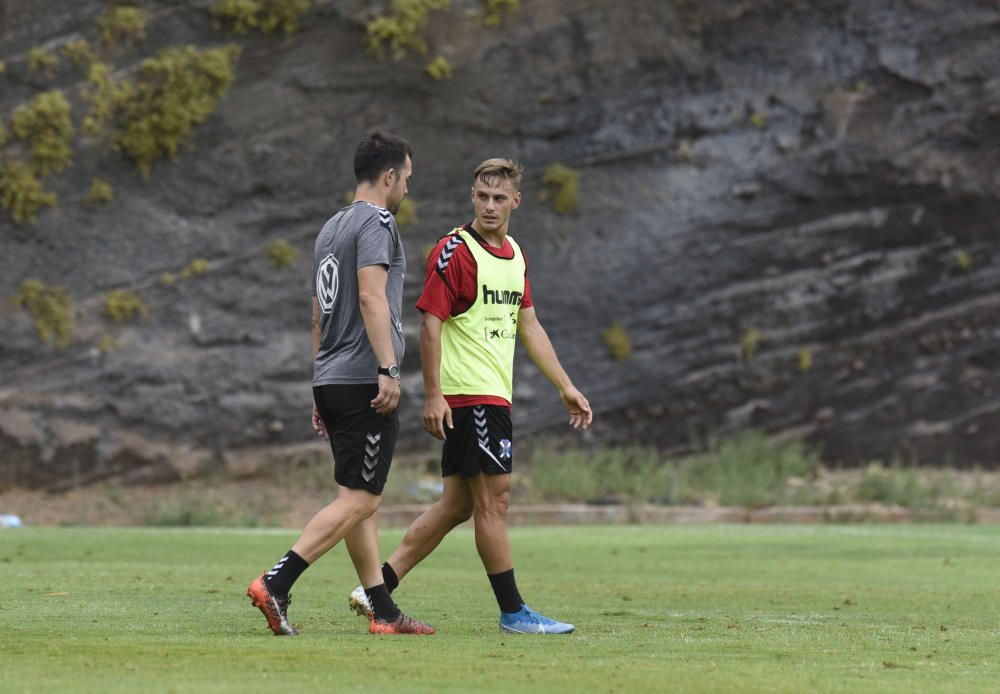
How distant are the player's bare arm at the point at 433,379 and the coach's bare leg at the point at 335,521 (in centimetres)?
44

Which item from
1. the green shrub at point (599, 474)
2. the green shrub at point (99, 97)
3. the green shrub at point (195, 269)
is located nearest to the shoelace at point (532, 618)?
the green shrub at point (599, 474)

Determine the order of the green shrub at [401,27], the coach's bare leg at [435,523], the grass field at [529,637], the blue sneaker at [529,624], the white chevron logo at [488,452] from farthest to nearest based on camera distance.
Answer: the green shrub at [401,27] < the coach's bare leg at [435,523] < the white chevron logo at [488,452] < the blue sneaker at [529,624] < the grass field at [529,637]

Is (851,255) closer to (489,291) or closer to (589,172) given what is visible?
(589,172)

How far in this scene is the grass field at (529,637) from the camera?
19.0 feet

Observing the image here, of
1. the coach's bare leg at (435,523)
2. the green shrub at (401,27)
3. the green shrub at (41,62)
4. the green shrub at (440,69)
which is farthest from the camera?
the green shrub at (440,69)

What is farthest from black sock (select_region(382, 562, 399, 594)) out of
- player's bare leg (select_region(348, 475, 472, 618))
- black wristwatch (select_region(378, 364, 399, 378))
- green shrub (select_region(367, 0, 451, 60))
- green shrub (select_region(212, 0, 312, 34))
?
green shrub (select_region(212, 0, 312, 34))

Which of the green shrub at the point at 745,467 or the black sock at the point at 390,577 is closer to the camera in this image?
the black sock at the point at 390,577

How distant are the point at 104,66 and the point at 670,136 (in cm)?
910

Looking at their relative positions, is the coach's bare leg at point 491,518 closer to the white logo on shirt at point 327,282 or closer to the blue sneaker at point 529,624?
the blue sneaker at point 529,624

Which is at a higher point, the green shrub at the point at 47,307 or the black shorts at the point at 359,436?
the green shrub at the point at 47,307

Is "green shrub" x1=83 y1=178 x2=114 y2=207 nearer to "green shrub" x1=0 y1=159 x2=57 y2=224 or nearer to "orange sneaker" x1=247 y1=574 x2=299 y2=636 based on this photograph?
"green shrub" x1=0 y1=159 x2=57 y2=224

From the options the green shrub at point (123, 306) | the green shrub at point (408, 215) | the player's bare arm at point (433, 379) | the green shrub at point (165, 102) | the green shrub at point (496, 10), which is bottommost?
the player's bare arm at point (433, 379)

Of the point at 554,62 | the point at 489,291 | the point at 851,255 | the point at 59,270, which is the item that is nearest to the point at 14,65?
the point at 59,270

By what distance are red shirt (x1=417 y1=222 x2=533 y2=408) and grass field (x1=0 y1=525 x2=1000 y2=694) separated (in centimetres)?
108
